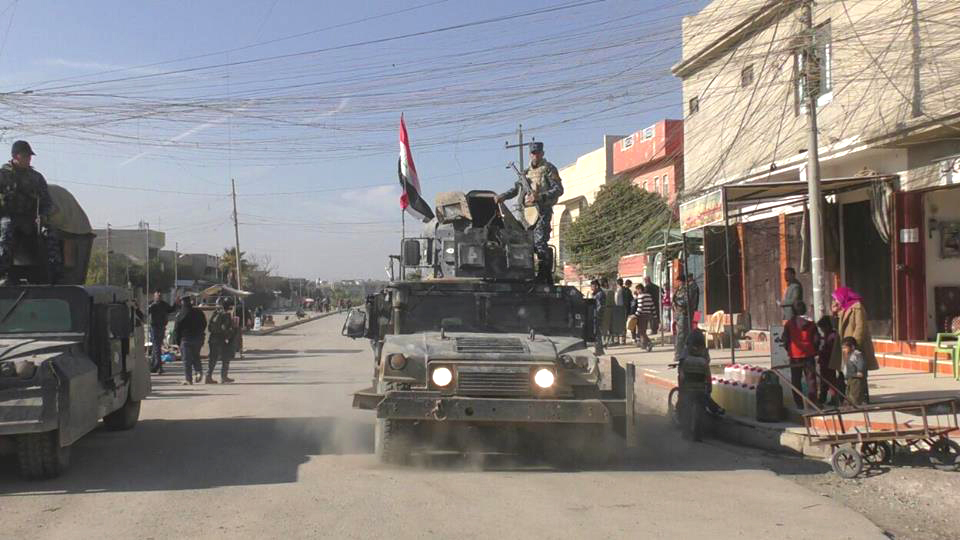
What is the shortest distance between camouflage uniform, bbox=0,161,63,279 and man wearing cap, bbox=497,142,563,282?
4.91 metres

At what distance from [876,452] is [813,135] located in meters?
5.42

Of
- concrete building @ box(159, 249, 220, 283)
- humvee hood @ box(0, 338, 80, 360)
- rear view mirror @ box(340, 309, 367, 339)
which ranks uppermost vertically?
concrete building @ box(159, 249, 220, 283)

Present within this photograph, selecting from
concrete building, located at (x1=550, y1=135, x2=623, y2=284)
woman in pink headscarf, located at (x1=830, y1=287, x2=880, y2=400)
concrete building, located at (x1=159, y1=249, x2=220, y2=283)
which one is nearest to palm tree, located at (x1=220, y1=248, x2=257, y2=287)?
concrete building, located at (x1=159, y1=249, x2=220, y2=283)

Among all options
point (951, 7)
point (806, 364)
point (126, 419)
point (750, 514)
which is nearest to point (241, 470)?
point (126, 419)

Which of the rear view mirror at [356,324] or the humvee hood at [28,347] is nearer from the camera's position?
the humvee hood at [28,347]

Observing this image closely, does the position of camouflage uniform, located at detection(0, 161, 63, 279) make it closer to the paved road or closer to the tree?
the paved road

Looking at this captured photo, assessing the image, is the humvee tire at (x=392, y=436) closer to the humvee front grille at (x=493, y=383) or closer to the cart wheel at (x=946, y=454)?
the humvee front grille at (x=493, y=383)

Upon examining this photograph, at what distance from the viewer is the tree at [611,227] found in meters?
26.3

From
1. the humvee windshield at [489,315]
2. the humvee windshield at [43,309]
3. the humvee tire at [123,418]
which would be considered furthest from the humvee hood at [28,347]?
the humvee windshield at [489,315]

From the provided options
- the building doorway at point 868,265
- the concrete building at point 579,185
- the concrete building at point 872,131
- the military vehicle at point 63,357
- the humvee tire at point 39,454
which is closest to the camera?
the military vehicle at point 63,357

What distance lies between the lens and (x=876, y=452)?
7695mm

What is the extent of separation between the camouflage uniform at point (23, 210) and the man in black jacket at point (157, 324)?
802cm

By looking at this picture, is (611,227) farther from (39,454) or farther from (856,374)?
(39,454)

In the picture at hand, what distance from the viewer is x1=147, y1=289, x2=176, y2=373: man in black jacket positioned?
17.1 m
